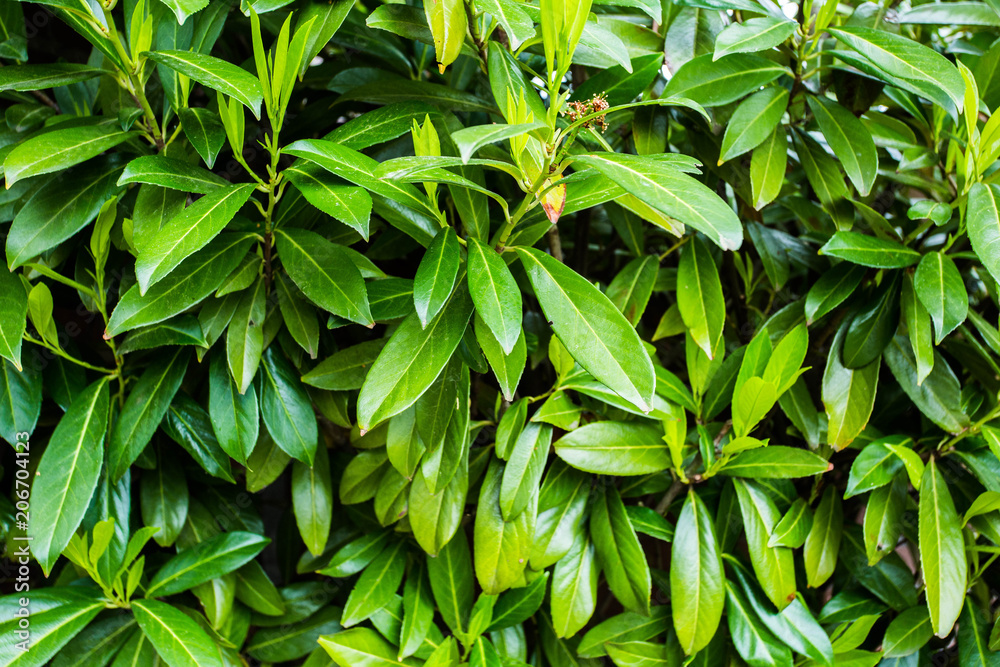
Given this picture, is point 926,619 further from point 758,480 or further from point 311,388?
point 311,388

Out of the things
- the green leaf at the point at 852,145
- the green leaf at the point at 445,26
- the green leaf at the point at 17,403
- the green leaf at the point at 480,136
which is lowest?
the green leaf at the point at 17,403

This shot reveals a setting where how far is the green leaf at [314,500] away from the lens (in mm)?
898

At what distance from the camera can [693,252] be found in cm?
94

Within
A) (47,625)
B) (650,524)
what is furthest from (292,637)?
(650,524)

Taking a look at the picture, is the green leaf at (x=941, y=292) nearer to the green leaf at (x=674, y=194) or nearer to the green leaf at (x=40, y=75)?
Answer: the green leaf at (x=674, y=194)

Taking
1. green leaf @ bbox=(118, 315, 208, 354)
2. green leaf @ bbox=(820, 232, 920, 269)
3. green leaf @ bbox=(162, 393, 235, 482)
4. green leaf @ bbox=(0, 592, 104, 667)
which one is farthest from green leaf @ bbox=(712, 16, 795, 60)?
green leaf @ bbox=(0, 592, 104, 667)

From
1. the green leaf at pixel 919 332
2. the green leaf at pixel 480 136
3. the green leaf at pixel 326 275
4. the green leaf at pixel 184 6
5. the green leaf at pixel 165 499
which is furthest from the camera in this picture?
the green leaf at pixel 165 499

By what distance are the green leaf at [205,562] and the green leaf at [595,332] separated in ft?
1.70

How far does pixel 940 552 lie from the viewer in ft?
2.72

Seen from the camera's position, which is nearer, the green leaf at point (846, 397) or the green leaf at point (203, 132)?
the green leaf at point (203, 132)

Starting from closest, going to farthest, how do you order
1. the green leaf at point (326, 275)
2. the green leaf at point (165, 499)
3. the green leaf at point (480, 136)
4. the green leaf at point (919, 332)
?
Result: the green leaf at point (480, 136) < the green leaf at point (326, 275) < the green leaf at point (919, 332) < the green leaf at point (165, 499)

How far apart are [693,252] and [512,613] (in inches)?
21.7

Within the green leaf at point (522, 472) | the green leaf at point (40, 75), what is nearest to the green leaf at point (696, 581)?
the green leaf at point (522, 472)

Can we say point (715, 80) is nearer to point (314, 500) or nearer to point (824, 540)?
point (824, 540)
